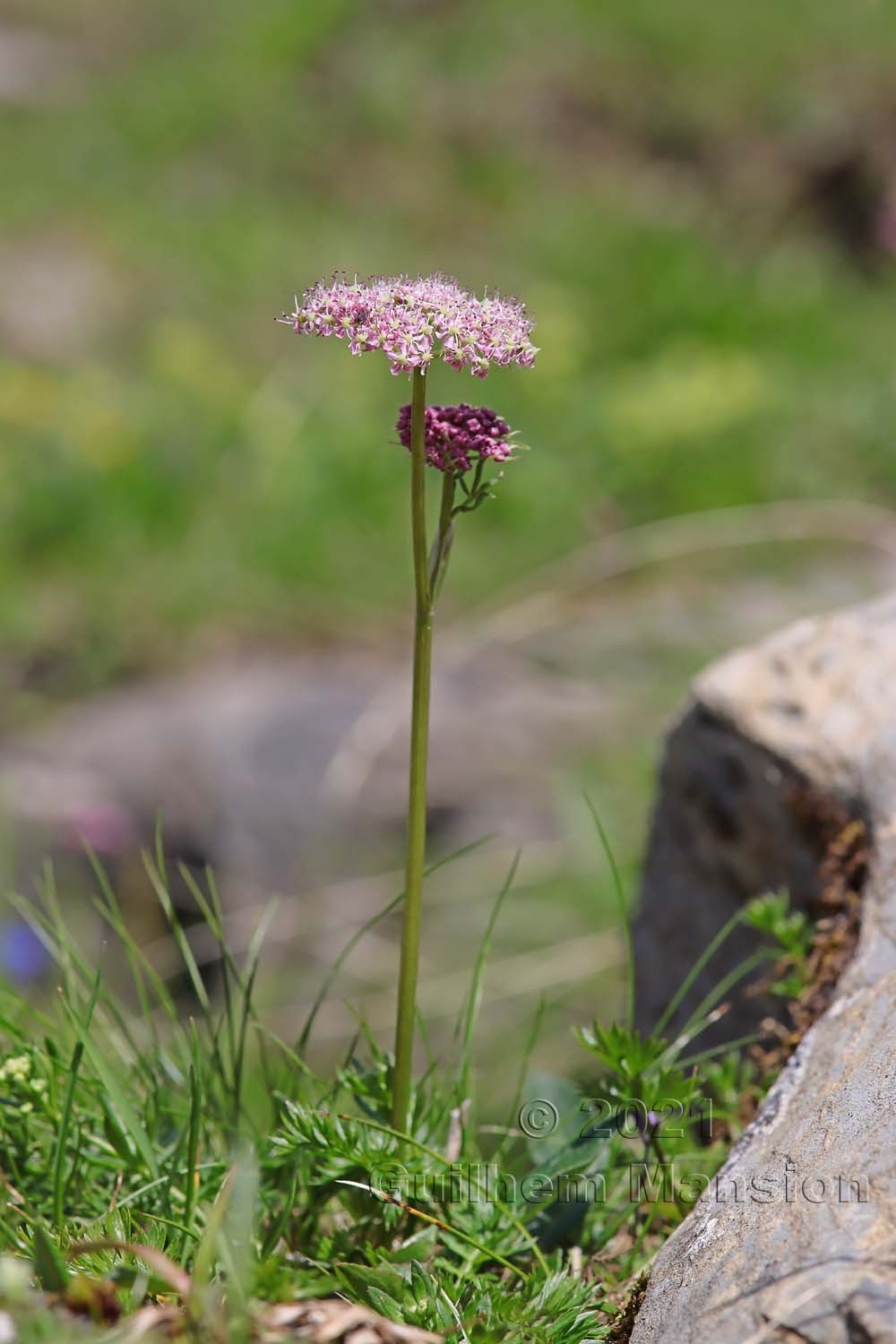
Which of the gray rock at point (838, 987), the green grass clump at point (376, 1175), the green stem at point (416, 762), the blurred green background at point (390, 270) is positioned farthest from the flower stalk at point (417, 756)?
the blurred green background at point (390, 270)

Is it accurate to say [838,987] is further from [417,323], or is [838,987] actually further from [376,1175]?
[417,323]

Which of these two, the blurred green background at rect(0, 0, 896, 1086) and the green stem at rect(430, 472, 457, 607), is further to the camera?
the blurred green background at rect(0, 0, 896, 1086)

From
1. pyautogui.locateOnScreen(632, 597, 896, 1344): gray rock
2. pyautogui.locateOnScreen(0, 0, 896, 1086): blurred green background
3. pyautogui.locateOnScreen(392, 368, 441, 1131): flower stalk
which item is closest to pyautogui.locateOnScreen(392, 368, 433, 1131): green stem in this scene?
pyautogui.locateOnScreen(392, 368, 441, 1131): flower stalk

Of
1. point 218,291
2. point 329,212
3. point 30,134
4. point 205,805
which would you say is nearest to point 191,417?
point 218,291

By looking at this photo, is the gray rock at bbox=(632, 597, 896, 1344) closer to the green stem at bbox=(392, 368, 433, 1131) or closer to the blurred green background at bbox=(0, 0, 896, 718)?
the green stem at bbox=(392, 368, 433, 1131)

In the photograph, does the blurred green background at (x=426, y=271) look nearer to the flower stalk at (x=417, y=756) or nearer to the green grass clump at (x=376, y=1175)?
the green grass clump at (x=376, y=1175)

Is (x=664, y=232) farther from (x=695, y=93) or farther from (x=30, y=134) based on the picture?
(x=30, y=134)

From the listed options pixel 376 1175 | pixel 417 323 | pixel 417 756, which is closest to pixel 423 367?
pixel 417 323

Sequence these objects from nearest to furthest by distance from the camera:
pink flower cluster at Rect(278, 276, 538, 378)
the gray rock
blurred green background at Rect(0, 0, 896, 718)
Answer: the gray rock < pink flower cluster at Rect(278, 276, 538, 378) < blurred green background at Rect(0, 0, 896, 718)
